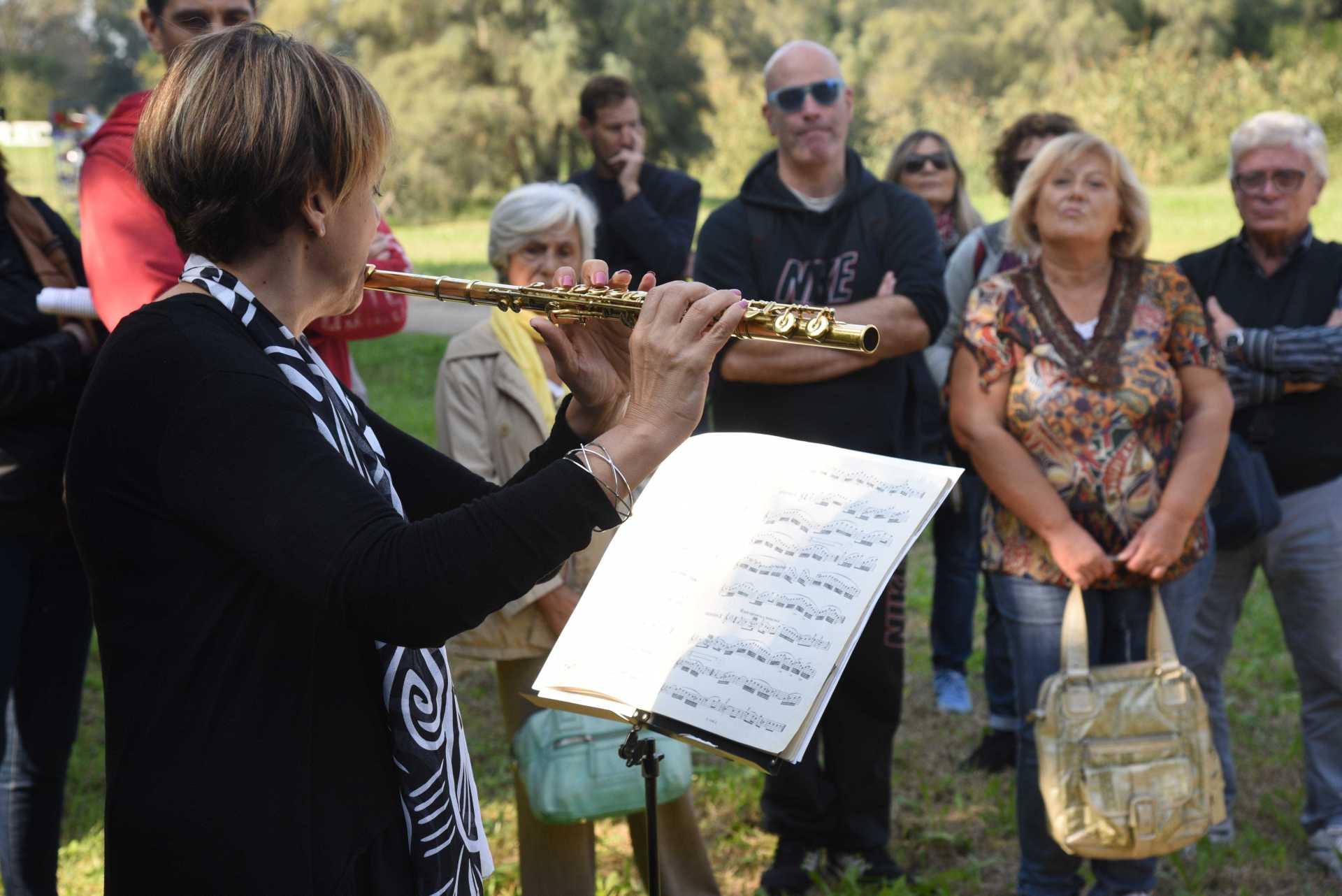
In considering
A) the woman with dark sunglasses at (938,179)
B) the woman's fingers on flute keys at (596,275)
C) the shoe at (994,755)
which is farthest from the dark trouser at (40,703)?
the woman with dark sunglasses at (938,179)

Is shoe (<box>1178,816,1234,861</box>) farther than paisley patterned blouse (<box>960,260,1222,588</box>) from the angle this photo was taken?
Yes

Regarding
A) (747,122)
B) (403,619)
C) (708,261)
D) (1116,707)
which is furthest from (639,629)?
(747,122)

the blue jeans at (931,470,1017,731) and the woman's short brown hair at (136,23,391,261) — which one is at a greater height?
the woman's short brown hair at (136,23,391,261)

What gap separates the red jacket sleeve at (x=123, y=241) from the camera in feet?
8.25

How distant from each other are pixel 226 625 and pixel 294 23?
28717 mm

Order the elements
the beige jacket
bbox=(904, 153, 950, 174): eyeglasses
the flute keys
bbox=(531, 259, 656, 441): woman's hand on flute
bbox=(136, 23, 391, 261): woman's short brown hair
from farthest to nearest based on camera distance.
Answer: bbox=(904, 153, 950, 174): eyeglasses → the beige jacket → bbox=(531, 259, 656, 441): woman's hand on flute → the flute keys → bbox=(136, 23, 391, 261): woman's short brown hair

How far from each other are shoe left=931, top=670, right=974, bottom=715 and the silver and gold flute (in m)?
3.40

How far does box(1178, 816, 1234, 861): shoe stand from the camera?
3887mm

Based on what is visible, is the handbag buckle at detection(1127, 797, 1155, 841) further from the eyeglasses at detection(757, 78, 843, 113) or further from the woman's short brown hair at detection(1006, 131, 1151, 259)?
the eyeglasses at detection(757, 78, 843, 113)

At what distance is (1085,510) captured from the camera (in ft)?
11.0

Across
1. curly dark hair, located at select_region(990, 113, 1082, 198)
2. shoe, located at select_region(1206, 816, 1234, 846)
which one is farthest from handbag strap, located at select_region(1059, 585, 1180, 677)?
curly dark hair, located at select_region(990, 113, 1082, 198)

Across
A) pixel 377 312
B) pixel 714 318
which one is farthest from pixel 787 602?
pixel 377 312

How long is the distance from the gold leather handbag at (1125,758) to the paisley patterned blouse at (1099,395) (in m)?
0.26

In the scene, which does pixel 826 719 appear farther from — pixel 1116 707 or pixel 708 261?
pixel 708 261
